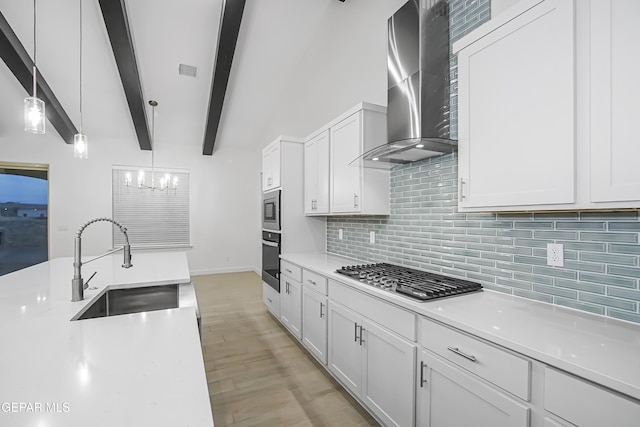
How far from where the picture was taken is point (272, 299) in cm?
388

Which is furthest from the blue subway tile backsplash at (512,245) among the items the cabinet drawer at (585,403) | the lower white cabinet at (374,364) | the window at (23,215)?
the window at (23,215)

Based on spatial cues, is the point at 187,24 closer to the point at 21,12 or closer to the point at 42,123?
the point at 21,12

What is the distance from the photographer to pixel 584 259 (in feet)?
4.51

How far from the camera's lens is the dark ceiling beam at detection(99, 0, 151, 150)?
339 cm

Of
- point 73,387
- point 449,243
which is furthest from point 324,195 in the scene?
point 73,387

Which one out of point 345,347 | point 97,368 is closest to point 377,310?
point 345,347

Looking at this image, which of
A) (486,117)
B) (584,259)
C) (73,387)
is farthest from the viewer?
(486,117)

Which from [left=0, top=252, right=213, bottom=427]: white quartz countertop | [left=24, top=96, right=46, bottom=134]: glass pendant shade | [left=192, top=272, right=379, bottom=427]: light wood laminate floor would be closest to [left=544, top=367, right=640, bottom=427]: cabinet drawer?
[left=0, top=252, right=213, bottom=427]: white quartz countertop

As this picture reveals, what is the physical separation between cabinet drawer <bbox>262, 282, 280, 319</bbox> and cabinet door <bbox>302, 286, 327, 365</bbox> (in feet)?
2.70

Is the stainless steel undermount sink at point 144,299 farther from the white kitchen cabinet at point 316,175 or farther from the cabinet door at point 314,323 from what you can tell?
the white kitchen cabinet at point 316,175

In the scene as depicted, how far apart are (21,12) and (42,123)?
3.05 meters

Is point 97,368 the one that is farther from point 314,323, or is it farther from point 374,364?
point 314,323

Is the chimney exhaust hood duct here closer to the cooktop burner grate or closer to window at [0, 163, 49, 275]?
the cooktop burner grate

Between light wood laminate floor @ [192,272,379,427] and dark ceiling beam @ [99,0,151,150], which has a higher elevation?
dark ceiling beam @ [99,0,151,150]
